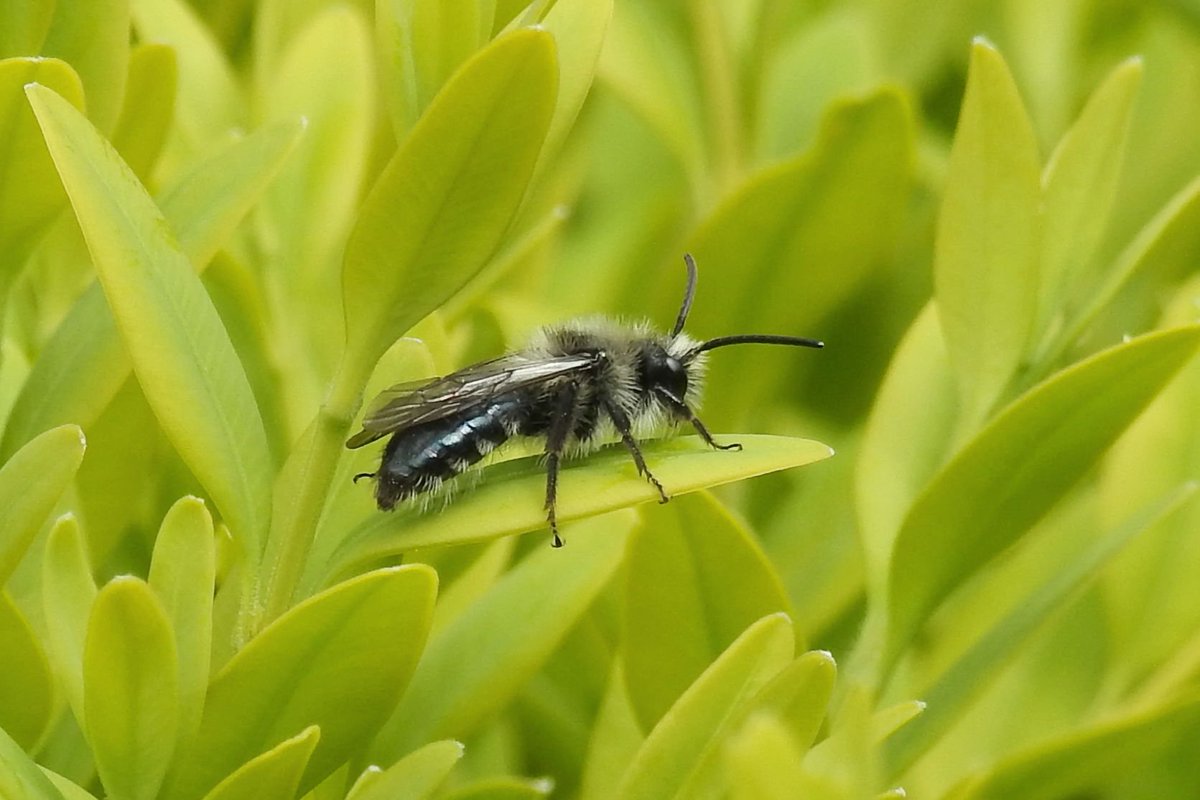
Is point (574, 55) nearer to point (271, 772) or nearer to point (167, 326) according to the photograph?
point (167, 326)

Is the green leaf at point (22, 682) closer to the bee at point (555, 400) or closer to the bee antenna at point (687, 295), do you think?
the bee at point (555, 400)

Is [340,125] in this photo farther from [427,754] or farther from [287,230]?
[427,754]

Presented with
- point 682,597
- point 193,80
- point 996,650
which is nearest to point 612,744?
point 682,597

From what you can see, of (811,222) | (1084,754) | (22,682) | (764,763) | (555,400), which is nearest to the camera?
(764,763)

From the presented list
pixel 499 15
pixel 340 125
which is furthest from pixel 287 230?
pixel 499 15

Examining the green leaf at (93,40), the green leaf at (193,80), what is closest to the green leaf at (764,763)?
the green leaf at (93,40)
